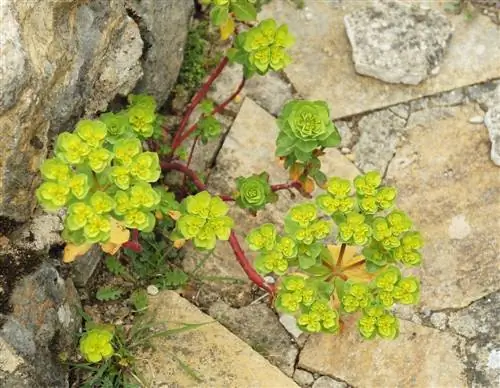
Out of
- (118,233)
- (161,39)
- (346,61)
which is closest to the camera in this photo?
(118,233)

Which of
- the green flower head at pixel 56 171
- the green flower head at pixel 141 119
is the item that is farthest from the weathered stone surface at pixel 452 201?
the green flower head at pixel 56 171

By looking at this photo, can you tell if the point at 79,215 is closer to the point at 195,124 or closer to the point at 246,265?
the point at 246,265

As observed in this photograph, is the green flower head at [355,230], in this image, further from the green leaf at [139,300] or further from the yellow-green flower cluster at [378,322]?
the green leaf at [139,300]

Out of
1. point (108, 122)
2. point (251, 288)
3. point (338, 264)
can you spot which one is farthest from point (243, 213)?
point (108, 122)

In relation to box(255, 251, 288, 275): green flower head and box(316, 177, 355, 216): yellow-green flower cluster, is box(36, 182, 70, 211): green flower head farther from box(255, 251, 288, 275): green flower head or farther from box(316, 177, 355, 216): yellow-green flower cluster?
box(316, 177, 355, 216): yellow-green flower cluster

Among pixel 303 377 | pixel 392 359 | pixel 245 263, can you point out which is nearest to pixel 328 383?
pixel 303 377

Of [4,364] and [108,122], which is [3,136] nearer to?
[108,122]
